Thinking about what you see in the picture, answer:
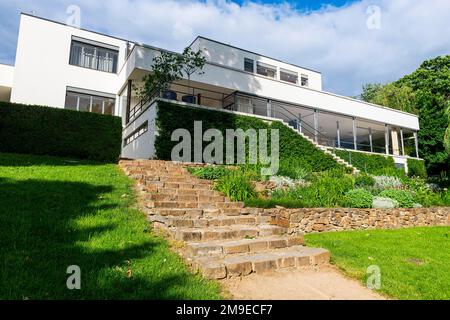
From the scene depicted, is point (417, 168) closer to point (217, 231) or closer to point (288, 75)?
point (288, 75)

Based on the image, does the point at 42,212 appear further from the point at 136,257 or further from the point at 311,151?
the point at 311,151

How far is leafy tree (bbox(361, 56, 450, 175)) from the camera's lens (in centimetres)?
2688

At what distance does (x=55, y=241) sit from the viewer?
4188 millimetres

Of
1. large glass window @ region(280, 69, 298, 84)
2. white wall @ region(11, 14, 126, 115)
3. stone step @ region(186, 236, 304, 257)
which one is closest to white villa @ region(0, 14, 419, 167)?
white wall @ region(11, 14, 126, 115)

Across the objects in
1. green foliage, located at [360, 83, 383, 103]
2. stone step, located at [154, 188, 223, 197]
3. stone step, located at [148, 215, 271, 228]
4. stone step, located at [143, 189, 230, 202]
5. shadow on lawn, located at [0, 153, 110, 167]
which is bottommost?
stone step, located at [148, 215, 271, 228]

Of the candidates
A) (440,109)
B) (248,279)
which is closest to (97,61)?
(248,279)

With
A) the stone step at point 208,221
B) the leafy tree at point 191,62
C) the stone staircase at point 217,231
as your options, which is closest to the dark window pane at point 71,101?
the leafy tree at point 191,62

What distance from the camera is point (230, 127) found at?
15.6 m

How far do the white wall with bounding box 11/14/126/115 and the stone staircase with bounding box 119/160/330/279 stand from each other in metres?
11.8

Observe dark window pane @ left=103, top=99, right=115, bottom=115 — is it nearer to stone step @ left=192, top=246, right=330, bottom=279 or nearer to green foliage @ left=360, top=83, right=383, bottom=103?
stone step @ left=192, top=246, right=330, bottom=279

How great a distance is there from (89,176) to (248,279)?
610 cm

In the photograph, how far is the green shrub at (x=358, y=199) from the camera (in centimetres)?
970

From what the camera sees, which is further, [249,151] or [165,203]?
[249,151]
